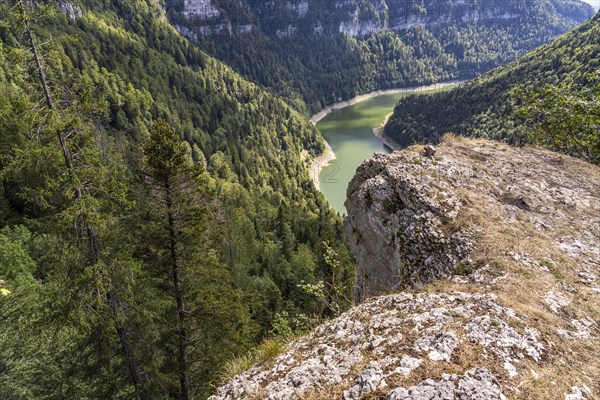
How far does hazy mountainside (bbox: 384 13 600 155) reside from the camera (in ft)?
334

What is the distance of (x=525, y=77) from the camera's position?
124m

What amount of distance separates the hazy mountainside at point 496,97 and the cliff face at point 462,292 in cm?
7269

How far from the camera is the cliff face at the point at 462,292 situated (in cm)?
643

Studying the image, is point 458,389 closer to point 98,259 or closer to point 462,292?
point 462,292

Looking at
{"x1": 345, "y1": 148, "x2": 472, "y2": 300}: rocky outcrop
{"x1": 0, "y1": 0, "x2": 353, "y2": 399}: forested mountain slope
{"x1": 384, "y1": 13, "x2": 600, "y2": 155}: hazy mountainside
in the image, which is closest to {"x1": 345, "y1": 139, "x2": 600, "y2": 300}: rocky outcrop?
{"x1": 345, "y1": 148, "x2": 472, "y2": 300}: rocky outcrop

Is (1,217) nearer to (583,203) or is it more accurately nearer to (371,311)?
(371,311)

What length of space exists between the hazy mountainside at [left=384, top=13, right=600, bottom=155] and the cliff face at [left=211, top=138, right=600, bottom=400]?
72.7 m

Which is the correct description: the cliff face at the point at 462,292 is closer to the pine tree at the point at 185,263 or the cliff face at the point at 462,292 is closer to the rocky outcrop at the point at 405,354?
the rocky outcrop at the point at 405,354

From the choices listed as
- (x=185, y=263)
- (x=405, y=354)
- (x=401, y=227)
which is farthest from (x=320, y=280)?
(x=185, y=263)

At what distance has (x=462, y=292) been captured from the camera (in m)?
8.90

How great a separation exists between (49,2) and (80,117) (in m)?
3.44

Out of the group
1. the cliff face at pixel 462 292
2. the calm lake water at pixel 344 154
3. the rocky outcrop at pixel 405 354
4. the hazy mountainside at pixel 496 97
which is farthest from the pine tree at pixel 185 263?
the calm lake water at pixel 344 154

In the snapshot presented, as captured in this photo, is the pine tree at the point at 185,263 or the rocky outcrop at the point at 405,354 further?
the pine tree at the point at 185,263

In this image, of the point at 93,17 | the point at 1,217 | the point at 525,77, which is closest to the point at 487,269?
the point at 1,217
